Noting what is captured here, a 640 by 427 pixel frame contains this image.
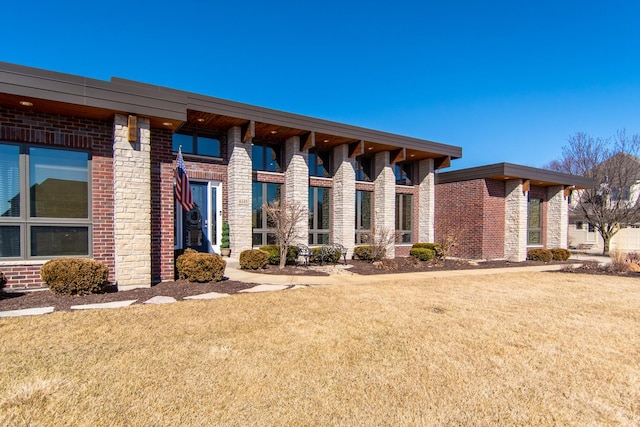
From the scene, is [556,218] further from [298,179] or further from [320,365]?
[320,365]

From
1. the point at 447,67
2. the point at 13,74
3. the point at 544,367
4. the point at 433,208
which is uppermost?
the point at 447,67

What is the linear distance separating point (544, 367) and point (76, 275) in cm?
718

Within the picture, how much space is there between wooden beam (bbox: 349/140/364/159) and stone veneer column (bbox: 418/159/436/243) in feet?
14.0

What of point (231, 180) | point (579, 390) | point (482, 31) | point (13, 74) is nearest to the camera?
point (579, 390)

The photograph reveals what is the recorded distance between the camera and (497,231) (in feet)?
49.1

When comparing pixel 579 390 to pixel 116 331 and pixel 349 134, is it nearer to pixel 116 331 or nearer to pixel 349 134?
pixel 116 331

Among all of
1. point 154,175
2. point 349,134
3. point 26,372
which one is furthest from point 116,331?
point 349,134

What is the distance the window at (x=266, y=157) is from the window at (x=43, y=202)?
20.8 feet

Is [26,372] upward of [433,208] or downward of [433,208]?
downward

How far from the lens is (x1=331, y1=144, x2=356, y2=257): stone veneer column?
13344 mm

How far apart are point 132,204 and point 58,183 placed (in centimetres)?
145

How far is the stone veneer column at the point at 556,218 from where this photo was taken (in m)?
16.7

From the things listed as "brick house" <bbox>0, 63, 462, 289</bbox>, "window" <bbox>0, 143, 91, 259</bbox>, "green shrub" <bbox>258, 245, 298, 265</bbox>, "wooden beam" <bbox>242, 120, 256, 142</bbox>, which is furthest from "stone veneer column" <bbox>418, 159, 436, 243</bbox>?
"window" <bbox>0, 143, 91, 259</bbox>

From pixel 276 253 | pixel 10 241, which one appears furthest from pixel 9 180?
pixel 276 253
